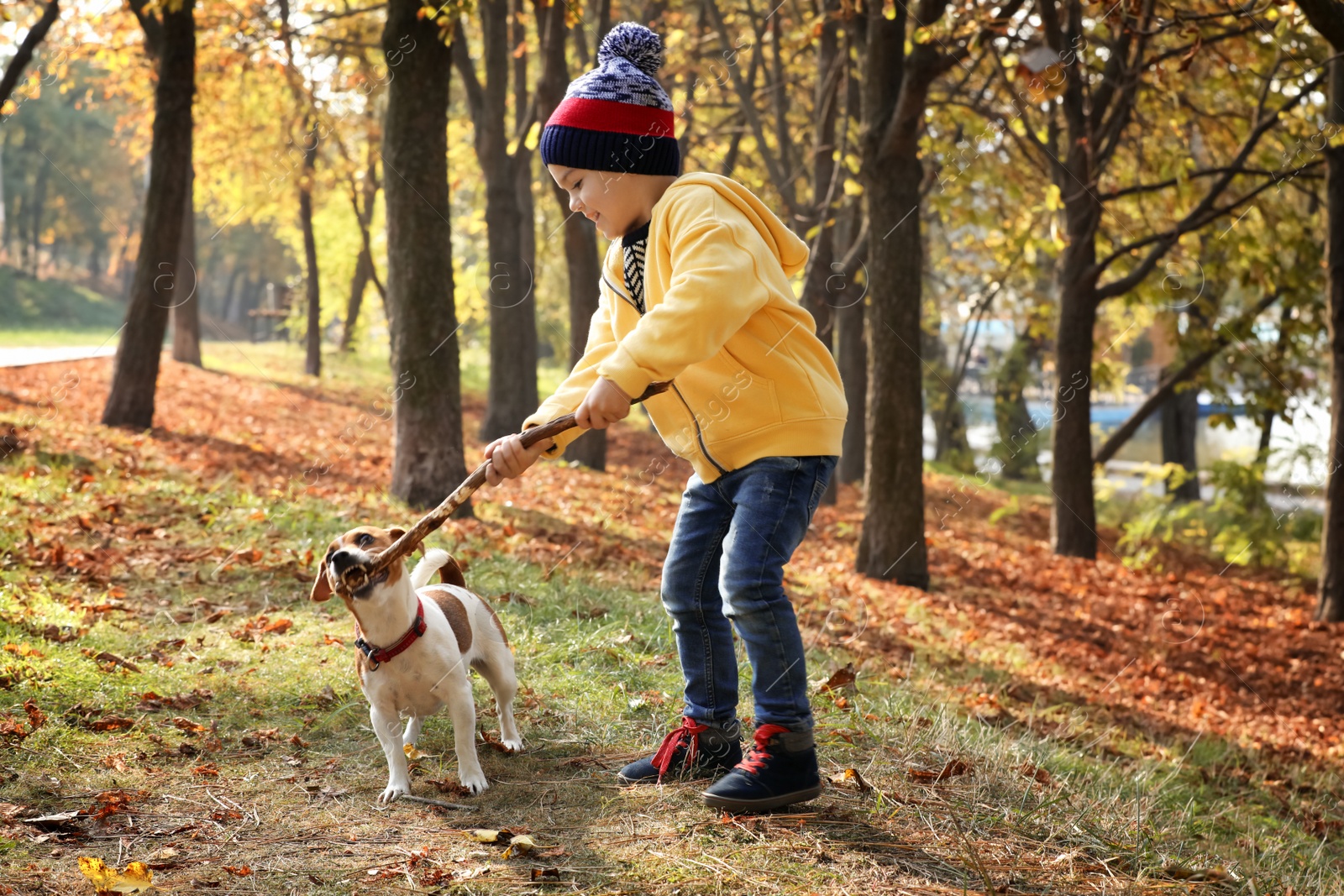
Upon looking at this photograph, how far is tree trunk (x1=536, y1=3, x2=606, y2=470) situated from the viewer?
11.5m

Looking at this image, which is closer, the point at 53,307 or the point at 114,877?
the point at 114,877

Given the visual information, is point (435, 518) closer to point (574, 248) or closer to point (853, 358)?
point (574, 248)

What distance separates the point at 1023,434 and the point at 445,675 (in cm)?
1861

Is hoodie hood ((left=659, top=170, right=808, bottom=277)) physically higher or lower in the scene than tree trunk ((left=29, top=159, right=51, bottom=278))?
lower

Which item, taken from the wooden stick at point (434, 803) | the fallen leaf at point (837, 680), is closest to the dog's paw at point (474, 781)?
the wooden stick at point (434, 803)

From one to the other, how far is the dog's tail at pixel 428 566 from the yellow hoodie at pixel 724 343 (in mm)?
903

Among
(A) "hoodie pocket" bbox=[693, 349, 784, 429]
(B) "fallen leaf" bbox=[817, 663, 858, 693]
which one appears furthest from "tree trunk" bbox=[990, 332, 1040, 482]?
(A) "hoodie pocket" bbox=[693, 349, 784, 429]

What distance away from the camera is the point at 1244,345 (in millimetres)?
12516

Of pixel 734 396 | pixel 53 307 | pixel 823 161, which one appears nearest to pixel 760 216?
pixel 734 396

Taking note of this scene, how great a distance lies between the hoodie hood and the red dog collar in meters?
1.54

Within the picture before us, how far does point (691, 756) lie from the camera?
3.68 meters

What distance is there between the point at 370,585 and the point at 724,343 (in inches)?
51.6

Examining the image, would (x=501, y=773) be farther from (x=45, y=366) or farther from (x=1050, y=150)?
(x=45, y=366)

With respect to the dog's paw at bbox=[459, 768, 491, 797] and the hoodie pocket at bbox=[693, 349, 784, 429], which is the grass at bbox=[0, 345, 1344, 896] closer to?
the dog's paw at bbox=[459, 768, 491, 797]
